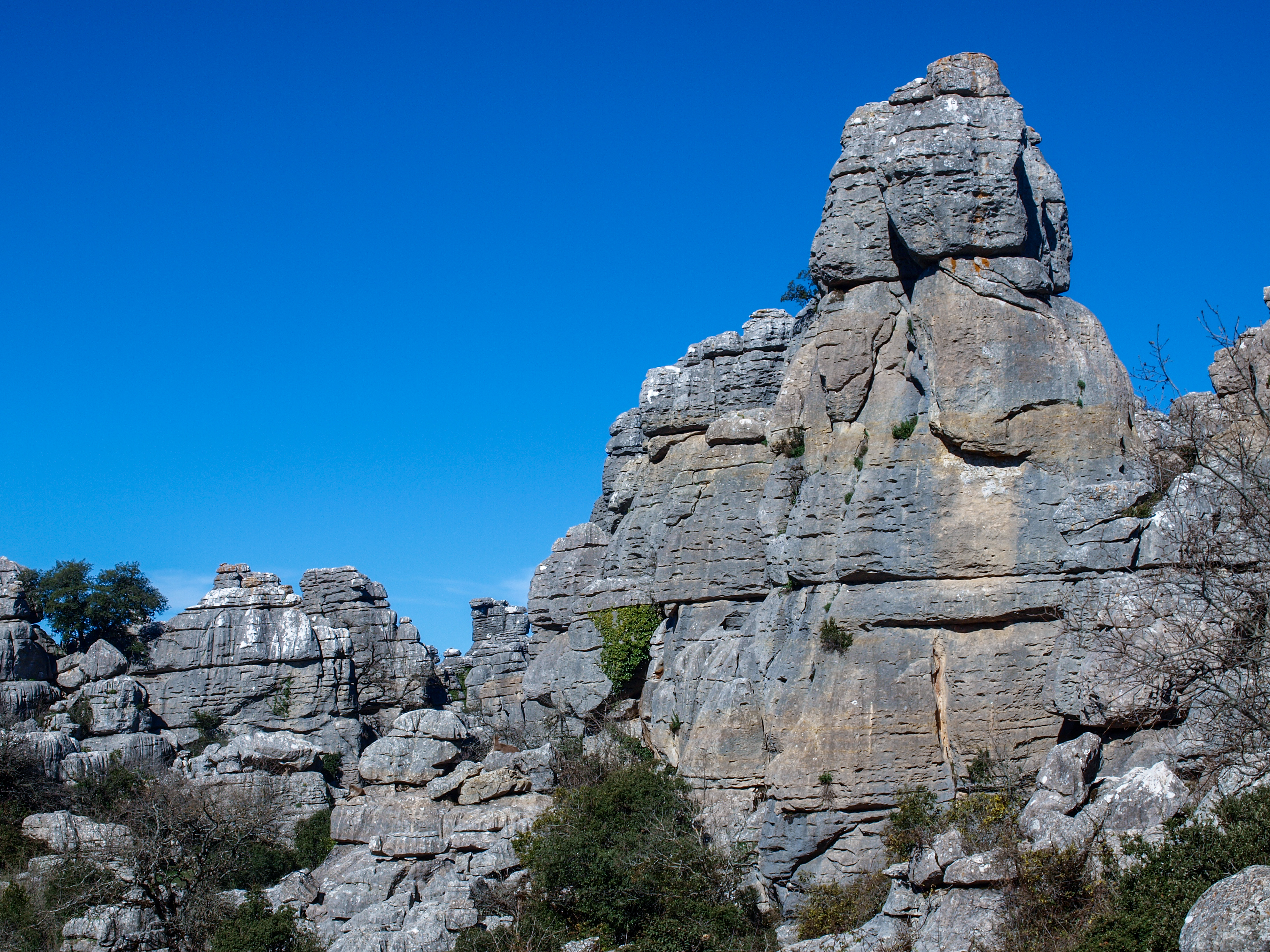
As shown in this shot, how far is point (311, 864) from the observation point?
27219 millimetres

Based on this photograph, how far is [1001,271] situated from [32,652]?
28.1 metres

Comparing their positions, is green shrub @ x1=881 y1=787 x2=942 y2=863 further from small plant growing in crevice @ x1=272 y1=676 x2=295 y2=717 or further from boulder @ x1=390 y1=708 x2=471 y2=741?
small plant growing in crevice @ x1=272 y1=676 x2=295 y2=717

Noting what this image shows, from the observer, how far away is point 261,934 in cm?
2086

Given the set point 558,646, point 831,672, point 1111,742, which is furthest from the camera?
point 558,646

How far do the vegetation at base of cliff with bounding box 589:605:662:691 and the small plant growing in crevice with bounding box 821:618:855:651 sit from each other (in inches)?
344

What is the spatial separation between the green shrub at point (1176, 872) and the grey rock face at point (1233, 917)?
939mm

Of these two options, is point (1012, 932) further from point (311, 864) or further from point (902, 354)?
point (311, 864)

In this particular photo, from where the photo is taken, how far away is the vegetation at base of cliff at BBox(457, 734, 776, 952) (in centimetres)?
1839

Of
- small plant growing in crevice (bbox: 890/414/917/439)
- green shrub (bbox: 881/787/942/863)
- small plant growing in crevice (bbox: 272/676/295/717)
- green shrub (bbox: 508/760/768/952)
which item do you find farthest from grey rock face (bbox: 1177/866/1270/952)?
small plant growing in crevice (bbox: 272/676/295/717)

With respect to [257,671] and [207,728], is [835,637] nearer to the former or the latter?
[257,671]

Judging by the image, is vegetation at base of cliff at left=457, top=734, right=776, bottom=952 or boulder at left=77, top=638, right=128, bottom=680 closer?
vegetation at base of cliff at left=457, top=734, right=776, bottom=952

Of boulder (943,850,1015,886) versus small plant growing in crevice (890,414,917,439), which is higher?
small plant growing in crevice (890,414,917,439)

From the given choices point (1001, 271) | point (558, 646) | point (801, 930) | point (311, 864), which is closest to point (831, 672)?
point (801, 930)

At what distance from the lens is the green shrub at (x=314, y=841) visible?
27.2m
